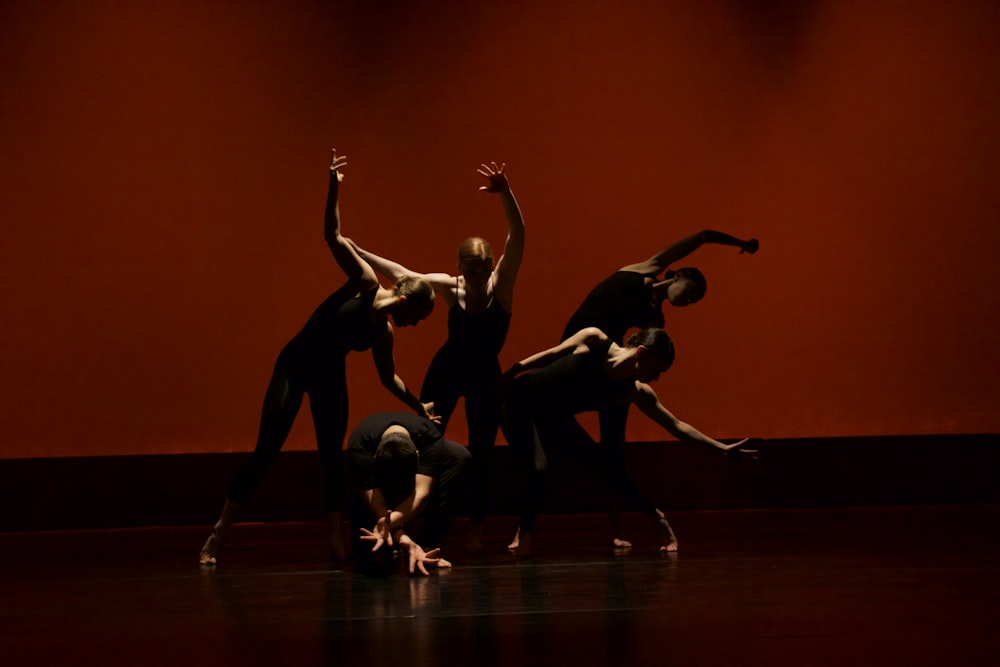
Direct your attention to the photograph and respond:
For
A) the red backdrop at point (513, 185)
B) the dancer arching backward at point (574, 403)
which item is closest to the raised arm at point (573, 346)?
the dancer arching backward at point (574, 403)

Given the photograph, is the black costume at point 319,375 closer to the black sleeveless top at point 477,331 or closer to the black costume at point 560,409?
the black sleeveless top at point 477,331

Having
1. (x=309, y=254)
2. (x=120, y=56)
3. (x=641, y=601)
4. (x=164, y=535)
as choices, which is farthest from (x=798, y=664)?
(x=120, y=56)

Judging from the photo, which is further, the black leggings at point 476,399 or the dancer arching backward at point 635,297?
the dancer arching backward at point 635,297

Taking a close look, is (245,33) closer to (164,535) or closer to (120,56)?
(120,56)

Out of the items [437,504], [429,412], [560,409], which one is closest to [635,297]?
[560,409]

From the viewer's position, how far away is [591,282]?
5.61 metres

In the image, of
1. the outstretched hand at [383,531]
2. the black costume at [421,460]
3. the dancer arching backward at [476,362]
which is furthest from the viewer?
the dancer arching backward at [476,362]

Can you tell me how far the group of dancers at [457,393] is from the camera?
3.55 metres

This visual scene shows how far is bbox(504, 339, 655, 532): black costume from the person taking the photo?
156 inches

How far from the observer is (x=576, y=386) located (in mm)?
4020

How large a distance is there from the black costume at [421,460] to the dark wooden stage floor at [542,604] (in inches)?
7.3

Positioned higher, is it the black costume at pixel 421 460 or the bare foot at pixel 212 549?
the black costume at pixel 421 460

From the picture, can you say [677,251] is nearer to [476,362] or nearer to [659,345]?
[659,345]

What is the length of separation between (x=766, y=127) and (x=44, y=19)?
3.80 metres
